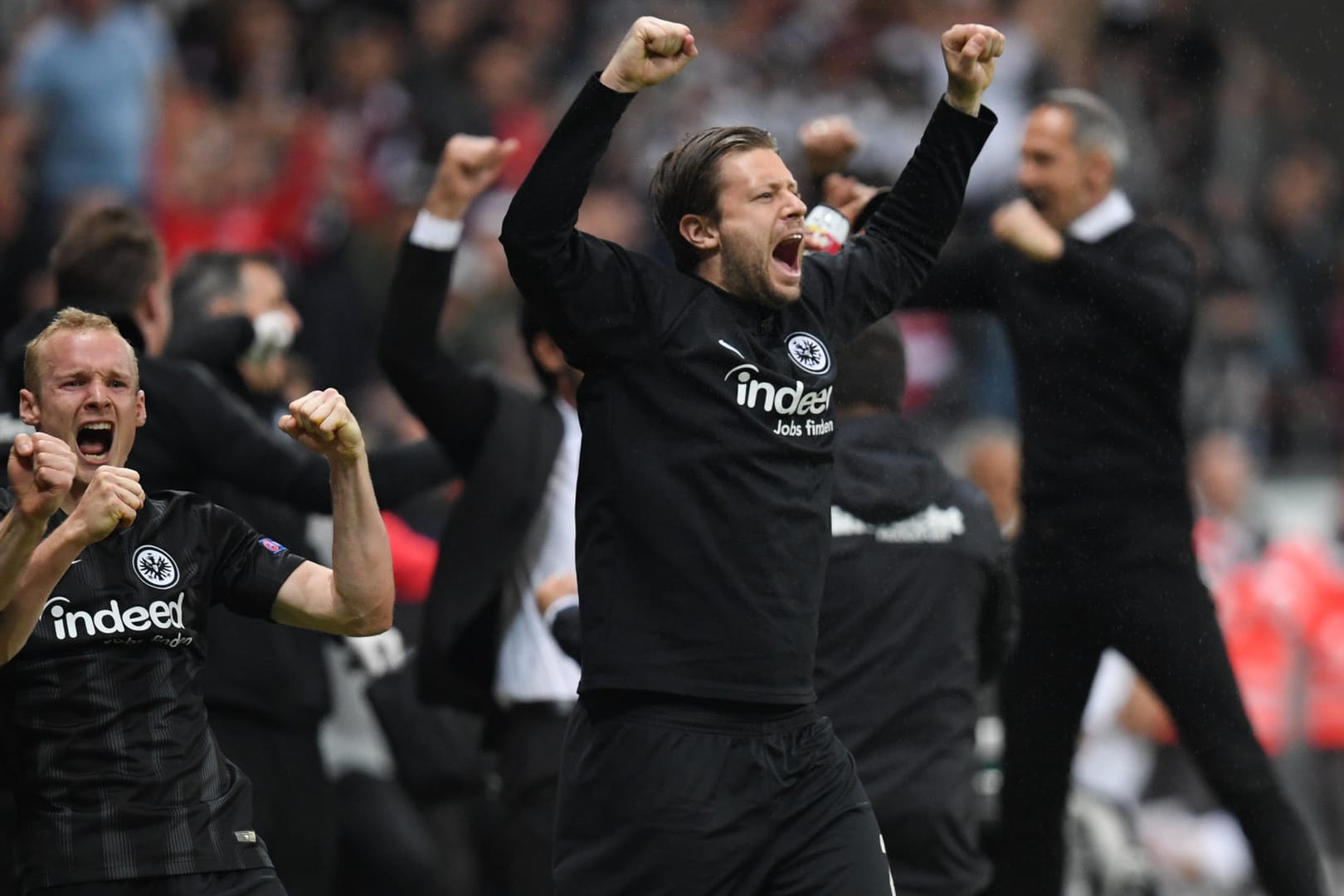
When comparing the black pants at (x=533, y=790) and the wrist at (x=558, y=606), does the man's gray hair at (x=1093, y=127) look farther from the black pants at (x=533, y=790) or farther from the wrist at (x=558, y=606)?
the black pants at (x=533, y=790)

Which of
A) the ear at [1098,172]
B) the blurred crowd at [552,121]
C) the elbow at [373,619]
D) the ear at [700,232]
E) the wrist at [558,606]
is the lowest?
the wrist at [558,606]

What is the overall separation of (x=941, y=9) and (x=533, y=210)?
1171 cm

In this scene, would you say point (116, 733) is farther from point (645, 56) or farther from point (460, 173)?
point (460, 173)

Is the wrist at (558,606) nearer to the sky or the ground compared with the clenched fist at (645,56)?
nearer to the ground

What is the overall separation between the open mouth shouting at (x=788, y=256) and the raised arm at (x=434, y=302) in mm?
1696

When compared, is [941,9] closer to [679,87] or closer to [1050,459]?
[679,87]

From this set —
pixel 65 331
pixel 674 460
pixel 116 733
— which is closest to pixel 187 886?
pixel 116 733

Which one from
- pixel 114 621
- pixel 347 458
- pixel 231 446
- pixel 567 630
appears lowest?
pixel 567 630

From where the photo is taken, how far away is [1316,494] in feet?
44.8

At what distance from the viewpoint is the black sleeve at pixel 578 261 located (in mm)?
4008

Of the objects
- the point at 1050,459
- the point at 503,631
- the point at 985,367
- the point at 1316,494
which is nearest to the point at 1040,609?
the point at 1050,459

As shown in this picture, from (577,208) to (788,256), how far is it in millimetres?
535

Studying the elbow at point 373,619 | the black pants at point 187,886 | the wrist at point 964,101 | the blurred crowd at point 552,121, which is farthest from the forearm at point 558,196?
the blurred crowd at point 552,121

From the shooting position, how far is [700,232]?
169 inches
